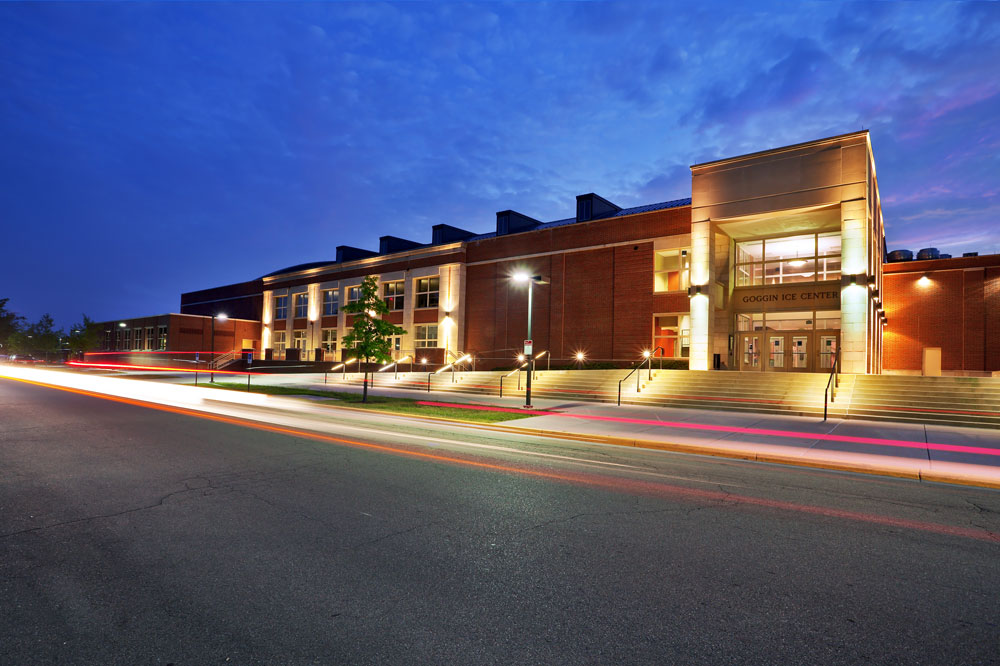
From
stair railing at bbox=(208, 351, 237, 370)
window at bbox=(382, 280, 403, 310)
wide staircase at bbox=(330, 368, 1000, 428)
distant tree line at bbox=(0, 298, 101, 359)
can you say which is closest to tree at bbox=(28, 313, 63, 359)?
distant tree line at bbox=(0, 298, 101, 359)

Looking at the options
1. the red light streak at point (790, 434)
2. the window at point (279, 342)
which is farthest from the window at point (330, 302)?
the red light streak at point (790, 434)

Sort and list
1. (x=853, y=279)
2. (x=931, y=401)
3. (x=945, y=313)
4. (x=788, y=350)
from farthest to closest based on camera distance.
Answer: (x=945, y=313), (x=788, y=350), (x=853, y=279), (x=931, y=401)

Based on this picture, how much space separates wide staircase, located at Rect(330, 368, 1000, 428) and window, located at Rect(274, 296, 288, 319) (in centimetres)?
3548

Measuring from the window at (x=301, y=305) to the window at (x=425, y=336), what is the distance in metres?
16.9

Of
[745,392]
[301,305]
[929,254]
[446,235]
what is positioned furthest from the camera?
[301,305]

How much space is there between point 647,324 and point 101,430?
2693 centimetres

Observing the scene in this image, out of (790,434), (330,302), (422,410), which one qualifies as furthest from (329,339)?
(790,434)

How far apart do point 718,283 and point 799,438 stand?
702 inches

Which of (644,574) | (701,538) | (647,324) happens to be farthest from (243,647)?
(647,324)

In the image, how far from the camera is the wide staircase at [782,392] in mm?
16672

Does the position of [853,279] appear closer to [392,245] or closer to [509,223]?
[509,223]

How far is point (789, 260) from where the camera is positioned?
29062 millimetres

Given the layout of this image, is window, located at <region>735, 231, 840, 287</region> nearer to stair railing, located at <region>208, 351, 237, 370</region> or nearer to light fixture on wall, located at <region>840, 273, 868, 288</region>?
light fixture on wall, located at <region>840, 273, 868, 288</region>

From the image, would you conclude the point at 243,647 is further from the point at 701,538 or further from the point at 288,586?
the point at 701,538
